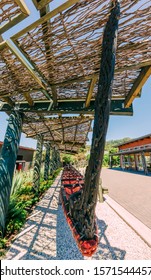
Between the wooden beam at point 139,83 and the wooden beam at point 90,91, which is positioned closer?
the wooden beam at point 139,83

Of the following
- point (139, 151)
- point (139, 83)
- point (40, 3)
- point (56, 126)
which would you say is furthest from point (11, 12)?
point (139, 151)

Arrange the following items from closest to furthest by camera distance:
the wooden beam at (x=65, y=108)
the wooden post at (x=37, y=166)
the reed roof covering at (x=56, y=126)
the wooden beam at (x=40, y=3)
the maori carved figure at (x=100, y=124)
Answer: the maori carved figure at (x=100, y=124), the wooden beam at (x=40, y=3), the wooden beam at (x=65, y=108), the reed roof covering at (x=56, y=126), the wooden post at (x=37, y=166)

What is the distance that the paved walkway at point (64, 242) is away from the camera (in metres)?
2.82

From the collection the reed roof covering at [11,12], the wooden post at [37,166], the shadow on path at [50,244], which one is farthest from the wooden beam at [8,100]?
the wooden post at [37,166]

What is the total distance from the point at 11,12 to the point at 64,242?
437 centimetres

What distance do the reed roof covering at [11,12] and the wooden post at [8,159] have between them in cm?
234

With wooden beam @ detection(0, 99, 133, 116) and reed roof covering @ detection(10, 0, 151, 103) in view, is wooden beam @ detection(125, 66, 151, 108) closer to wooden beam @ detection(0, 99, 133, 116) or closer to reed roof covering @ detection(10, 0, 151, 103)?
reed roof covering @ detection(10, 0, 151, 103)

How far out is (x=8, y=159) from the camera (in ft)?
11.5

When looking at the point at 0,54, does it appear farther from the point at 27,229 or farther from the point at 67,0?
the point at 27,229

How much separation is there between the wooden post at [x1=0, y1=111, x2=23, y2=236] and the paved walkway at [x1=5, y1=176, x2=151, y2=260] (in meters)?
0.72

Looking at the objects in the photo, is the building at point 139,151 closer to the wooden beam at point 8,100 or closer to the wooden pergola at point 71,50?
the wooden pergola at point 71,50

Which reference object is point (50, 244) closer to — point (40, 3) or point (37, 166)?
point (40, 3)

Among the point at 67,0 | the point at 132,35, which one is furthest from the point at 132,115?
the point at 67,0

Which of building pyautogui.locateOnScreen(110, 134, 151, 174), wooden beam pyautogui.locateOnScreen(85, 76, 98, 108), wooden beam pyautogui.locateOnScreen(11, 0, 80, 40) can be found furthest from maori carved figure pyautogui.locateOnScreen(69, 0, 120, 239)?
building pyautogui.locateOnScreen(110, 134, 151, 174)
